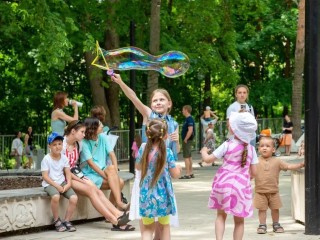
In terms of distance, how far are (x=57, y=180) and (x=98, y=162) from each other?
0.80 metres

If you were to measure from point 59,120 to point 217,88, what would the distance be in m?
30.6

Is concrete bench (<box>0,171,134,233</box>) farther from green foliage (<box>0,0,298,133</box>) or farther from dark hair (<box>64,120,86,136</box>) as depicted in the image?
green foliage (<box>0,0,298,133</box>)

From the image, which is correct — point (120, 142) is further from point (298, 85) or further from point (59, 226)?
point (59, 226)

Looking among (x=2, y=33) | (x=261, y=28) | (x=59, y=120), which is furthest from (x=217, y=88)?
(x=59, y=120)

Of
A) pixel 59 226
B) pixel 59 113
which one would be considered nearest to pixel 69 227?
pixel 59 226

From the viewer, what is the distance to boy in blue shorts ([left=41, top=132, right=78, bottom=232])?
11766mm

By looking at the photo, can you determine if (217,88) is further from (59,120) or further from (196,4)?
(59,120)

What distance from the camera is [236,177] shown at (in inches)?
376

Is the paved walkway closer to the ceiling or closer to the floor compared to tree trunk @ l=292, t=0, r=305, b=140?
closer to the floor

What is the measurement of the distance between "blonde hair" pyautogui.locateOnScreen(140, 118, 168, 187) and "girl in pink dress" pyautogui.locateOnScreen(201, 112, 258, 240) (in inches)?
32.3

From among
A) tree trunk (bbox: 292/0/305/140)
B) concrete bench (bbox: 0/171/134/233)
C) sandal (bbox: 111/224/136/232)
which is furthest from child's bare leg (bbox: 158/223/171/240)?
tree trunk (bbox: 292/0/305/140)

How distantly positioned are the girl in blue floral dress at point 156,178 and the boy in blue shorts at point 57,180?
2927 mm

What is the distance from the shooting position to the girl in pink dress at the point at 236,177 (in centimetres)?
952

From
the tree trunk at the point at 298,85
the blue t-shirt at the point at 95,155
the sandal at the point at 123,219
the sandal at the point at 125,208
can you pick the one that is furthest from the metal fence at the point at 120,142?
the sandal at the point at 123,219
